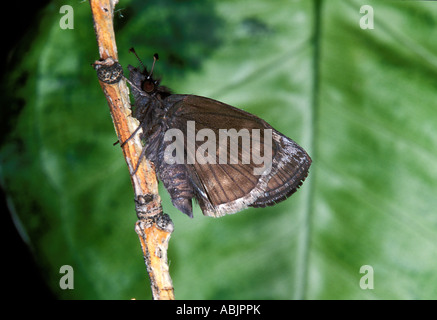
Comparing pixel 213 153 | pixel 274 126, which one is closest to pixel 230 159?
pixel 213 153

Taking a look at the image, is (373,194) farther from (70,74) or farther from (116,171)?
(70,74)

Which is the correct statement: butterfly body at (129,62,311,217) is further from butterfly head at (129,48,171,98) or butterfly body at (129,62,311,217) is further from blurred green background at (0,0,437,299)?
blurred green background at (0,0,437,299)

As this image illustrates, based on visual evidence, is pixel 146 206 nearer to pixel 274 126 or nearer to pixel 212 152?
pixel 212 152

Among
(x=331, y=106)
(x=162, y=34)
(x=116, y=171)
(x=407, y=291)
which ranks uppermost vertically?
(x=162, y=34)

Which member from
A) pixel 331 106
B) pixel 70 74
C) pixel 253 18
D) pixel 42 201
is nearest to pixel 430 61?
pixel 331 106

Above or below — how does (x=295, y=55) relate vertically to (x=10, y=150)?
above
